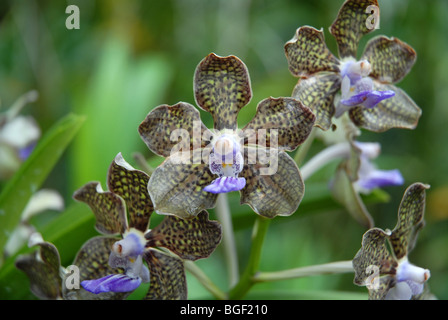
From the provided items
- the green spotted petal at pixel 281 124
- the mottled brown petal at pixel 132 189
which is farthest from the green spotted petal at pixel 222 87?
the mottled brown petal at pixel 132 189

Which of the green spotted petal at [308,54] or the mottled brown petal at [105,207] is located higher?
the green spotted petal at [308,54]

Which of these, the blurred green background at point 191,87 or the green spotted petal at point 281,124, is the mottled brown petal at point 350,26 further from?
the blurred green background at point 191,87

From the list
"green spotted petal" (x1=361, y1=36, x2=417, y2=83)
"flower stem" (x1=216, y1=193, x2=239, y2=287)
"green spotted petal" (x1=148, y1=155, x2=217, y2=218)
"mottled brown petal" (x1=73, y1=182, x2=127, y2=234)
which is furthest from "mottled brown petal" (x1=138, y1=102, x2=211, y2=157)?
"green spotted petal" (x1=361, y1=36, x2=417, y2=83)

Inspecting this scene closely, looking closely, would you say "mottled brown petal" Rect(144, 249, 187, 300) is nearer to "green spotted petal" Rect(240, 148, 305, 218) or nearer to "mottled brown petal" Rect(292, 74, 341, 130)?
"green spotted petal" Rect(240, 148, 305, 218)

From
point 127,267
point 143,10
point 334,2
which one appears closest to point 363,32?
point 127,267
